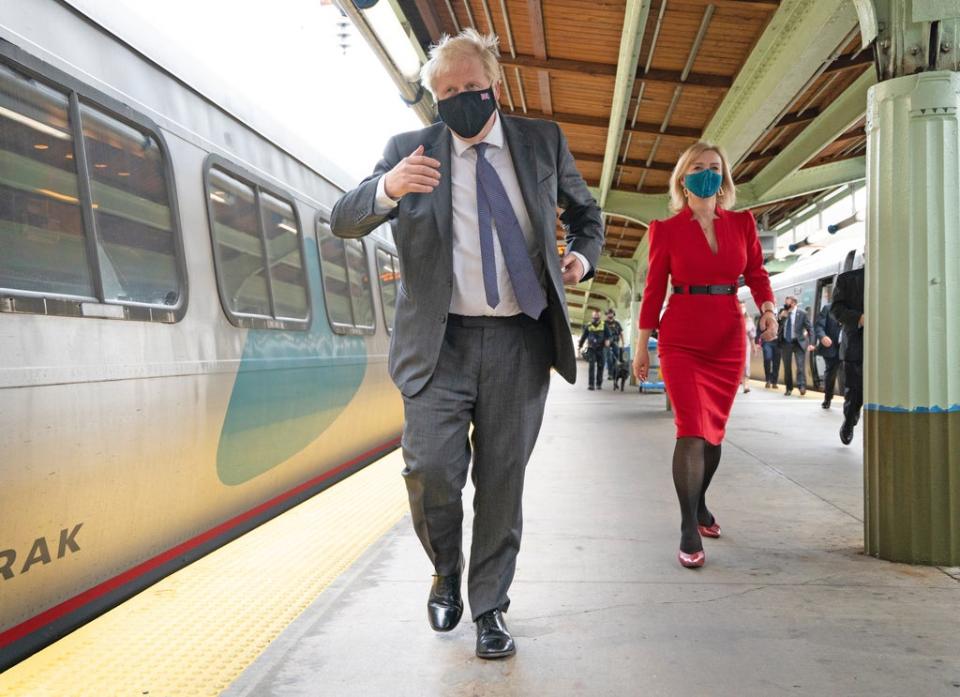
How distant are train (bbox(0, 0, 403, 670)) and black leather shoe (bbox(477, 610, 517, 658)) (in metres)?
1.48

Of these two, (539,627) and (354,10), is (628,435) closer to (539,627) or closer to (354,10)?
(354,10)

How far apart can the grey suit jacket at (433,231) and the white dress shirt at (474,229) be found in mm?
39

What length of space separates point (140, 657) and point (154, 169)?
216cm

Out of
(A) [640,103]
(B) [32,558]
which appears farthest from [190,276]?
(A) [640,103]

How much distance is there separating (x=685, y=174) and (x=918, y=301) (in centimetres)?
113

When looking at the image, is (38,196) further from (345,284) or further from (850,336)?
(850,336)

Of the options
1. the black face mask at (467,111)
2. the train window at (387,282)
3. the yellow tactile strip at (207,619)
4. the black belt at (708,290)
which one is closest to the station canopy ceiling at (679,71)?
the train window at (387,282)

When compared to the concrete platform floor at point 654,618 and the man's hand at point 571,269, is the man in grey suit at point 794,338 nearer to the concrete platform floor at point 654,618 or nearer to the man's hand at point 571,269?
the concrete platform floor at point 654,618

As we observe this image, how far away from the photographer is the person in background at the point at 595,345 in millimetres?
16875

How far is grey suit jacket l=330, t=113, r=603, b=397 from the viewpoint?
→ 103 inches

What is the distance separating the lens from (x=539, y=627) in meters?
2.83

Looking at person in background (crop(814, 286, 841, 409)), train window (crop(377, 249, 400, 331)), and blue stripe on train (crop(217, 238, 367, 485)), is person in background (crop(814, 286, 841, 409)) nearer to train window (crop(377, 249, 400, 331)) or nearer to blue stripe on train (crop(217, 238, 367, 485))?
train window (crop(377, 249, 400, 331))

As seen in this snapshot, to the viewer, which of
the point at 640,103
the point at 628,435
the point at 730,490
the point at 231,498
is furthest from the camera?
the point at 640,103

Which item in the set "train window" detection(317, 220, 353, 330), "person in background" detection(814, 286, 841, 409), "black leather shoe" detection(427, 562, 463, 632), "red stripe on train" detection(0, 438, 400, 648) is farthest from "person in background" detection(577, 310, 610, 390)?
"black leather shoe" detection(427, 562, 463, 632)
